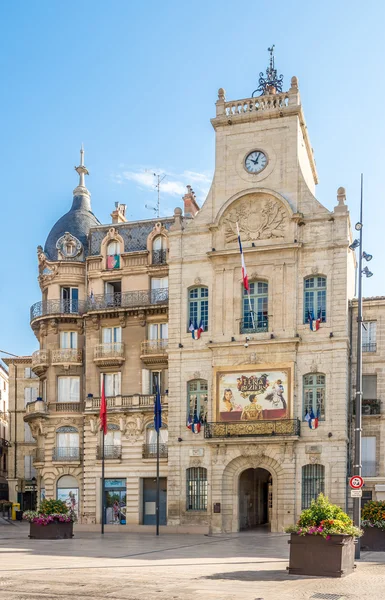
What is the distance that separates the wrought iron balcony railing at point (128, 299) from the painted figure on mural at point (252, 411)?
9.17 m

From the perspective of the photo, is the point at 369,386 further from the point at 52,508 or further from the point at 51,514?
the point at 51,514

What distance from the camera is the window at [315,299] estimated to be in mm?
46438

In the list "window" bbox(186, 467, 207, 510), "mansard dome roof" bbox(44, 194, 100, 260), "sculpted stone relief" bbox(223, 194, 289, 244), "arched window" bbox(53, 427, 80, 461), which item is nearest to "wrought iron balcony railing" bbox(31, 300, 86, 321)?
"mansard dome roof" bbox(44, 194, 100, 260)

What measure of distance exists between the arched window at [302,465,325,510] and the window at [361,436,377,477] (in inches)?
111

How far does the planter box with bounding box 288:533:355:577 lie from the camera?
22.7 meters

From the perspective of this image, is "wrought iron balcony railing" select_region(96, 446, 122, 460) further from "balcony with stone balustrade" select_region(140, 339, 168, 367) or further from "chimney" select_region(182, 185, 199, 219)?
"chimney" select_region(182, 185, 199, 219)

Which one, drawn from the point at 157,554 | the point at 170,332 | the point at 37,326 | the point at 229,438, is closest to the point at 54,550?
the point at 157,554

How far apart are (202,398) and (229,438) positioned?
Result: 3.12m

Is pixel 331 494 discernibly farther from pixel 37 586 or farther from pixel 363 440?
pixel 37 586

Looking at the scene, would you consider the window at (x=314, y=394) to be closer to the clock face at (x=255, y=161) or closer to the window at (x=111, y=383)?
the clock face at (x=255, y=161)

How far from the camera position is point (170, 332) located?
4931 cm

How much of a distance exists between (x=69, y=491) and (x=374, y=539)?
86.6 feet

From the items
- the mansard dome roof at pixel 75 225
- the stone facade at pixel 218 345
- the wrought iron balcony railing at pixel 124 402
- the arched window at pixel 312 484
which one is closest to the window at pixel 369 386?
the stone facade at pixel 218 345

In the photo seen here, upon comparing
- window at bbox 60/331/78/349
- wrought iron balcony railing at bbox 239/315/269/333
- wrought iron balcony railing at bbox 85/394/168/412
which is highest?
wrought iron balcony railing at bbox 239/315/269/333
